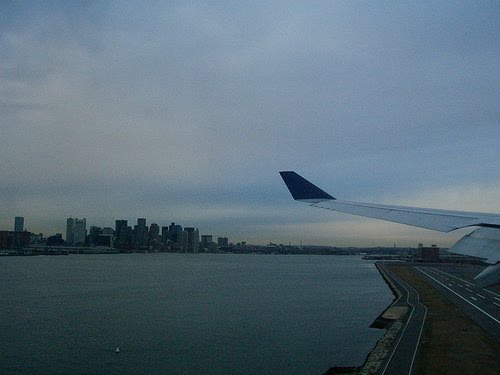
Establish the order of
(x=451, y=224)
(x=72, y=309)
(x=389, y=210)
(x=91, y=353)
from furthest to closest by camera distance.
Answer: (x=72, y=309)
(x=91, y=353)
(x=389, y=210)
(x=451, y=224)

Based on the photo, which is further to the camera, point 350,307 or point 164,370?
point 350,307

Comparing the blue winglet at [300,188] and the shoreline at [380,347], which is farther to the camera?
the shoreline at [380,347]

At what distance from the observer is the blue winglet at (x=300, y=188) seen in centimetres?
1783

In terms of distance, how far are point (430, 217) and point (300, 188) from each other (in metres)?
5.99

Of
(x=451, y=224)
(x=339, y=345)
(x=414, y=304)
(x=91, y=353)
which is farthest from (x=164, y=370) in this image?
(x=414, y=304)

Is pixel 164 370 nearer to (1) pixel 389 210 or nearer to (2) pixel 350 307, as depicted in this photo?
(1) pixel 389 210

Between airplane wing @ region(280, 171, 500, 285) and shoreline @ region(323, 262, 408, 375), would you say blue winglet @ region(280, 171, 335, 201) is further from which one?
shoreline @ region(323, 262, 408, 375)

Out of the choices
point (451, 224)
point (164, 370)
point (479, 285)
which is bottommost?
point (164, 370)

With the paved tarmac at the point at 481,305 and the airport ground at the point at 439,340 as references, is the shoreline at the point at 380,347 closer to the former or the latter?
the airport ground at the point at 439,340

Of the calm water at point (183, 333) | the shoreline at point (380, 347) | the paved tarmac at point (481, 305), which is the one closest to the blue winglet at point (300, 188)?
the shoreline at point (380, 347)

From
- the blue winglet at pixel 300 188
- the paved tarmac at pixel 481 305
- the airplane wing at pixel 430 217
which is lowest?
the paved tarmac at pixel 481 305

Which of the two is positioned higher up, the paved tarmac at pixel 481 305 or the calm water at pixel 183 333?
the paved tarmac at pixel 481 305

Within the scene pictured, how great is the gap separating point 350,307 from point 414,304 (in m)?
8.35

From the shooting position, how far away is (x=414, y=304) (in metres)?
42.8
